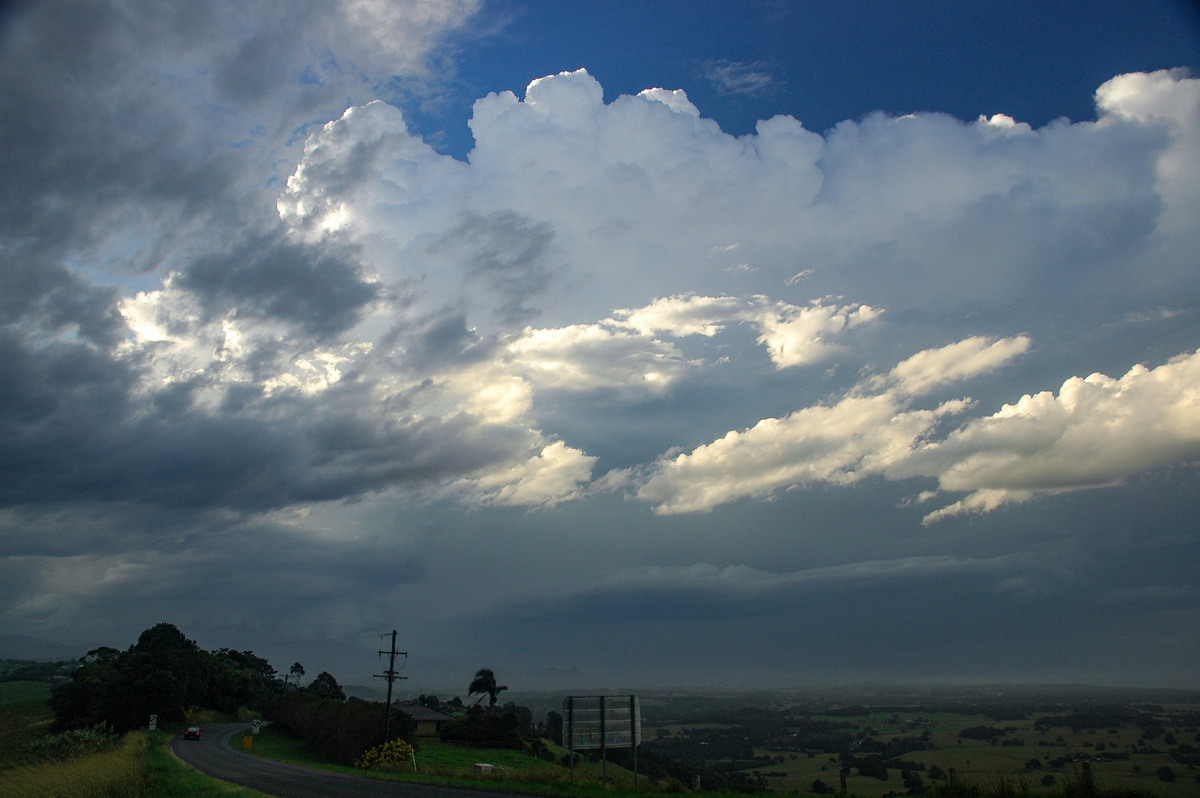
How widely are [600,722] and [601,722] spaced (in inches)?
2.5

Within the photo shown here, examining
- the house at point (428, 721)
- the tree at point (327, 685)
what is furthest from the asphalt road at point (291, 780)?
the tree at point (327, 685)

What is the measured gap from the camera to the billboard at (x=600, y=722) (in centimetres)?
2689

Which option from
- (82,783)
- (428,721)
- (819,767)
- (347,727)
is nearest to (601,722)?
(82,783)

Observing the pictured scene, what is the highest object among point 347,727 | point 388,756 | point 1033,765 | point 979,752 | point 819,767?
point 1033,765

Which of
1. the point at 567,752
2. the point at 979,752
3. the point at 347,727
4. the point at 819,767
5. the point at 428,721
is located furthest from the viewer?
the point at 428,721

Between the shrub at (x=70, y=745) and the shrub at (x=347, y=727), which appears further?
the shrub at (x=70, y=745)

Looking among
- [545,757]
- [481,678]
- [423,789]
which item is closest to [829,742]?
[545,757]

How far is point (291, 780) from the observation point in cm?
3556

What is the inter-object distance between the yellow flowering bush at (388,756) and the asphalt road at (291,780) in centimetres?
385

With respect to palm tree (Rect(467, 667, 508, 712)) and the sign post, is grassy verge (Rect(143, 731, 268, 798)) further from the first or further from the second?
palm tree (Rect(467, 667, 508, 712))

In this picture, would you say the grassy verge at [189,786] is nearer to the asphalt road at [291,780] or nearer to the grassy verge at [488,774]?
the asphalt road at [291,780]

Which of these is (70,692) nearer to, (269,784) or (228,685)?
(228,685)

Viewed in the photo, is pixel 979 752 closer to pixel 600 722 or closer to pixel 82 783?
pixel 600 722

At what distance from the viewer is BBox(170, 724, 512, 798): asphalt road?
27.6 meters
